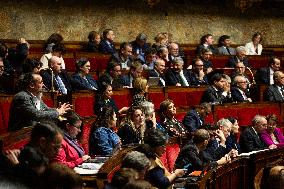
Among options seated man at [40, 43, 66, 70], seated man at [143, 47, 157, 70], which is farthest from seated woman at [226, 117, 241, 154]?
seated man at [143, 47, 157, 70]

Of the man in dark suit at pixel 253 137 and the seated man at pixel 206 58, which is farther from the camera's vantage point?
the seated man at pixel 206 58

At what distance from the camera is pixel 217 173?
8.25 feet

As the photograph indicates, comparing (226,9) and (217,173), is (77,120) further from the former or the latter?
(226,9)

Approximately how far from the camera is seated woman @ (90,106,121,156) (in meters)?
2.87

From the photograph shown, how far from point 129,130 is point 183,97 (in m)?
1.17

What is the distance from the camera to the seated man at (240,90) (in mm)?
4453

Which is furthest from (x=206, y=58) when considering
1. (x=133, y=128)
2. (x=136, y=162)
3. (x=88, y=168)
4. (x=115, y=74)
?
(x=136, y=162)

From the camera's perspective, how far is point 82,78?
401 centimetres

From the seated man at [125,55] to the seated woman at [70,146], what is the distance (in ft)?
6.97

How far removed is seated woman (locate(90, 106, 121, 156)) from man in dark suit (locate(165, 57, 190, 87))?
1.66 meters

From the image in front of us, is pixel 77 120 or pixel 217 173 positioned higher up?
pixel 77 120

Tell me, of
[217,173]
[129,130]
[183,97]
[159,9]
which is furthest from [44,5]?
[217,173]

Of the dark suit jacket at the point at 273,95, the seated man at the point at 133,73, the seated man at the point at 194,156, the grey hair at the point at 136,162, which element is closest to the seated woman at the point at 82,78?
the seated man at the point at 133,73

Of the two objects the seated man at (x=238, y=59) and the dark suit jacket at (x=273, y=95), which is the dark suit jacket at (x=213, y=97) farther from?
the seated man at (x=238, y=59)
